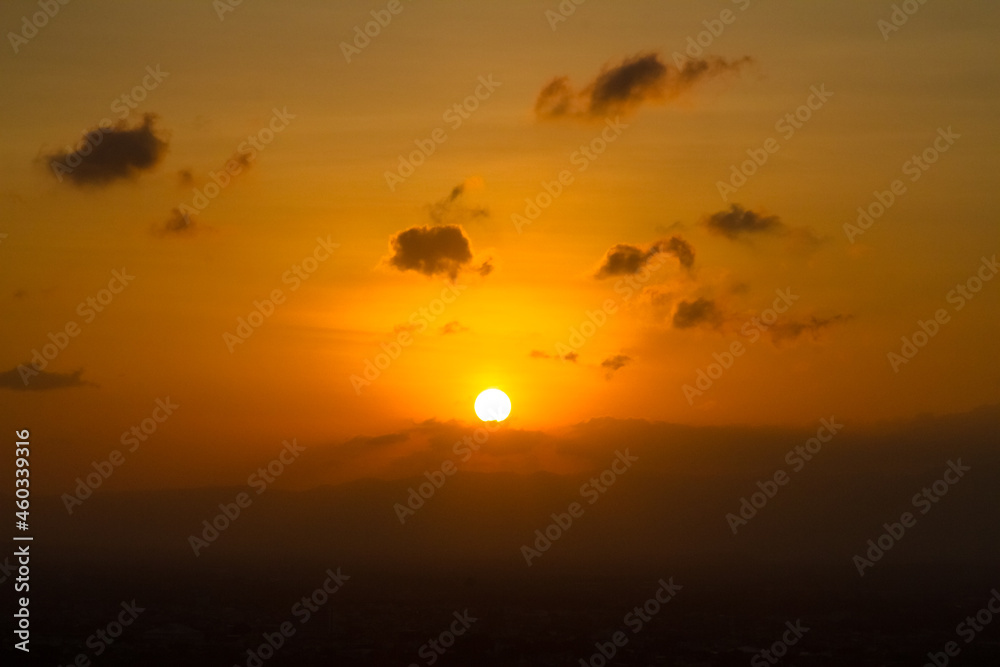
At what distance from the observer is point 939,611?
242 ft

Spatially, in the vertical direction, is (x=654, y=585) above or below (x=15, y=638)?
above

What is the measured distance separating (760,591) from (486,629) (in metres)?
41.5

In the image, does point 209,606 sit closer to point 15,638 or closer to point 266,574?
point 15,638

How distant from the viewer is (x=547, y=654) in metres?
54.1

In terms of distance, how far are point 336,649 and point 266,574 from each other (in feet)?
188

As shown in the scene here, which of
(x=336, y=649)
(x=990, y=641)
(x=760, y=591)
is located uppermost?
(x=760, y=591)

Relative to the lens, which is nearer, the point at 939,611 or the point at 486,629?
the point at 486,629

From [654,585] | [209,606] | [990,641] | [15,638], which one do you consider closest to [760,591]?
[654,585]

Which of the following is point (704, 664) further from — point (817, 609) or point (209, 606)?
point (209, 606)

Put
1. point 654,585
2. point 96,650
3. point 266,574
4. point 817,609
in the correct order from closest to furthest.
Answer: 1. point 96,650
2. point 817,609
3. point 654,585
4. point 266,574

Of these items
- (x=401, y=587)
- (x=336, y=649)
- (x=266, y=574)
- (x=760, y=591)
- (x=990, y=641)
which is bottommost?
A: (x=990, y=641)

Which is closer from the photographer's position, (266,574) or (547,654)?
(547,654)

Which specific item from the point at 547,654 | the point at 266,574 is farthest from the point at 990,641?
the point at 266,574

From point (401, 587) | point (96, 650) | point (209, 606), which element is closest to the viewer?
point (96, 650)
